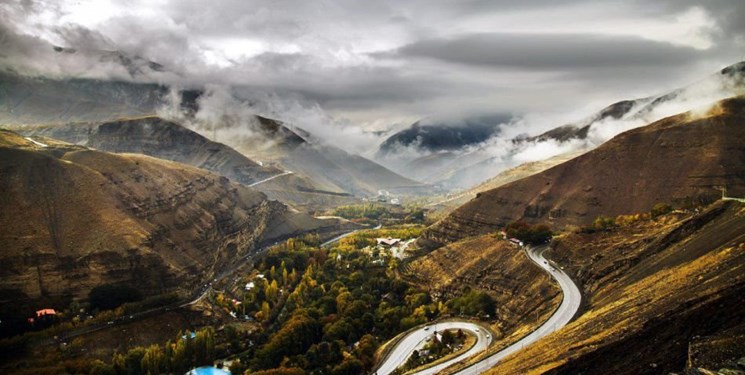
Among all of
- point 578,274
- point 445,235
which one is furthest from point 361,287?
point 578,274

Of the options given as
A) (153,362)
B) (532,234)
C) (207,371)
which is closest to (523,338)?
(532,234)

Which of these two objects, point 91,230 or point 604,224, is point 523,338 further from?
point 91,230

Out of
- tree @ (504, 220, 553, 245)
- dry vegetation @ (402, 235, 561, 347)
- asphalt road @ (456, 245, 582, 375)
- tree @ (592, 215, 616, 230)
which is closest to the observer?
asphalt road @ (456, 245, 582, 375)

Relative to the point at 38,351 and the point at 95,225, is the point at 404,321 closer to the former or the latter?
the point at 38,351

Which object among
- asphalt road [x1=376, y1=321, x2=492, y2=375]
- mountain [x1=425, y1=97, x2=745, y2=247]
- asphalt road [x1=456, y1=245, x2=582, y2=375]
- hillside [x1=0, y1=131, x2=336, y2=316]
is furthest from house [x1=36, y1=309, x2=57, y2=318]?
mountain [x1=425, y1=97, x2=745, y2=247]

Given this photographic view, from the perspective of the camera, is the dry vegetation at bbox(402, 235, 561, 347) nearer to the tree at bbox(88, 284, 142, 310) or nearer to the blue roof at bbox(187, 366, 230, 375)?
the blue roof at bbox(187, 366, 230, 375)

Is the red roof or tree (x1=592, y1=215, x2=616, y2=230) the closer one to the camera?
the red roof
